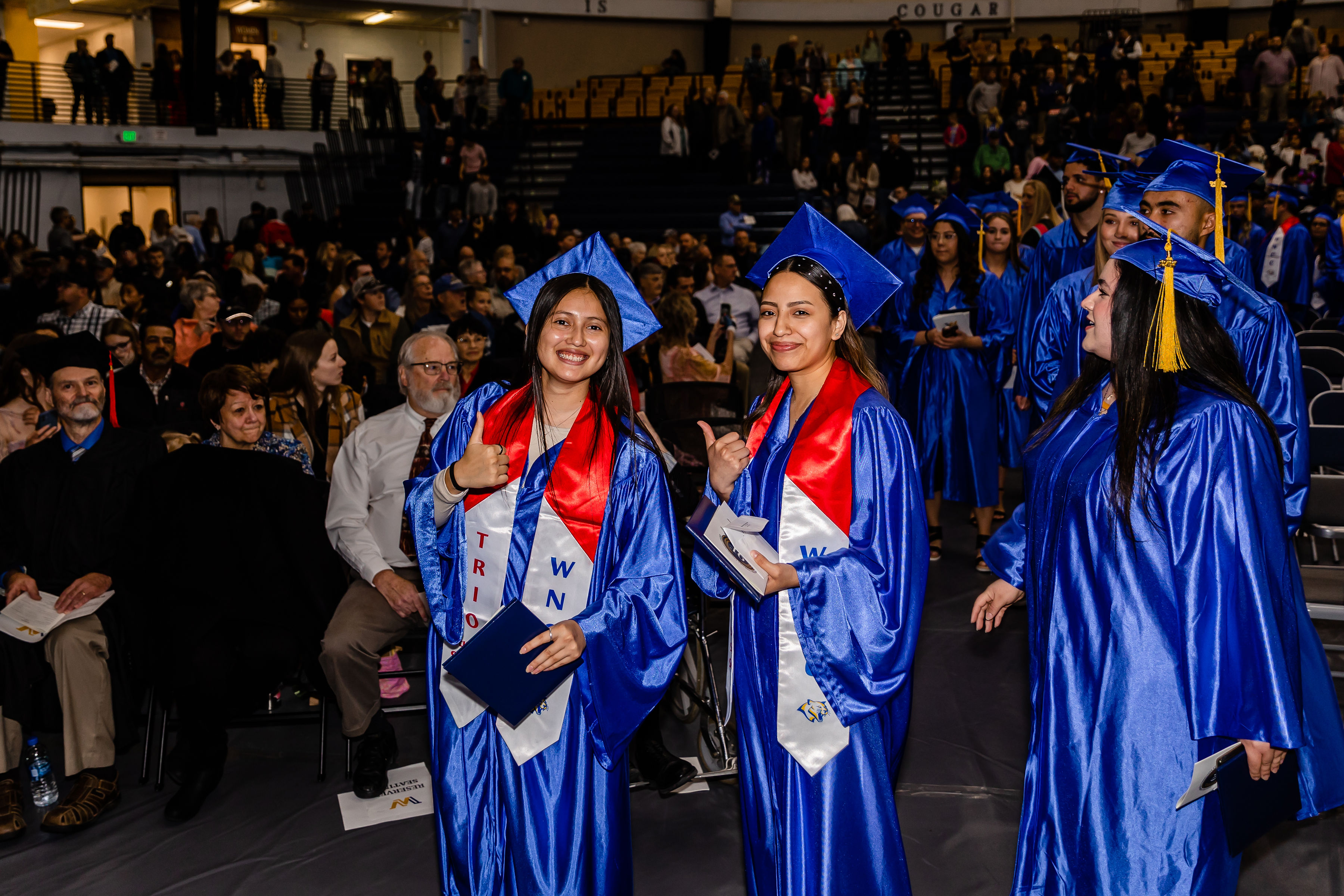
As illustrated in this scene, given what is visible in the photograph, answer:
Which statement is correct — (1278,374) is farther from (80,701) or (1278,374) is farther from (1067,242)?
(80,701)

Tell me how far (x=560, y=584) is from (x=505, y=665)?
0.32 meters

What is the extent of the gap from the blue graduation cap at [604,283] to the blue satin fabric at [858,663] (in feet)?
1.68

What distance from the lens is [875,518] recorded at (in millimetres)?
2238

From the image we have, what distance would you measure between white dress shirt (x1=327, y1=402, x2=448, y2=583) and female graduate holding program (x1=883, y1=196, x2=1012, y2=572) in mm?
2716

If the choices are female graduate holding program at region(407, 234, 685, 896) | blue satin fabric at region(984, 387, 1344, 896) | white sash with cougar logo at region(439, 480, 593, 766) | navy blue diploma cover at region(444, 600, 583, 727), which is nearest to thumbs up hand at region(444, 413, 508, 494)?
female graduate holding program at region(407, 234, 685, 896)

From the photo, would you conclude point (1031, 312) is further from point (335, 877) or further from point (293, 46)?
point (293, 46)

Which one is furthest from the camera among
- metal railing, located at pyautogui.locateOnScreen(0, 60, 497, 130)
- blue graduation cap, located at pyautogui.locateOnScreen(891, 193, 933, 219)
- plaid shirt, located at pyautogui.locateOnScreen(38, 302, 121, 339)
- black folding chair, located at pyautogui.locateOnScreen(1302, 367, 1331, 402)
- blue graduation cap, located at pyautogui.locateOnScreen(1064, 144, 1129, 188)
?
metal railing, located at pyautogui.locateOnScreen(0, 60, 497, 130)

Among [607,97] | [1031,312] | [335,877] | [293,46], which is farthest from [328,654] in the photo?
[293,46]

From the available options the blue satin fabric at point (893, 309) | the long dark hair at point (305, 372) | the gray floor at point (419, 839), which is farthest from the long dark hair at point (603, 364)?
the blue satin fabric at point (893, 309)

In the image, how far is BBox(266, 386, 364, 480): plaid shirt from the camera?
4762 mm

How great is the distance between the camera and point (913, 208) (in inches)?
249

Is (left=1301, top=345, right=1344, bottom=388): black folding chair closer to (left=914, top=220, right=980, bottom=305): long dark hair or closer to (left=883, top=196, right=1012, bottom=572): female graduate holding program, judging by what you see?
(left=883, top=196, right=1012, bottom=572): female graduate holding program

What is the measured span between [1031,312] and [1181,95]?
50.9 feet

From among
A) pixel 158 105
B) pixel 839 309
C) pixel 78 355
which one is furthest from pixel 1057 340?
pixel 158 105
